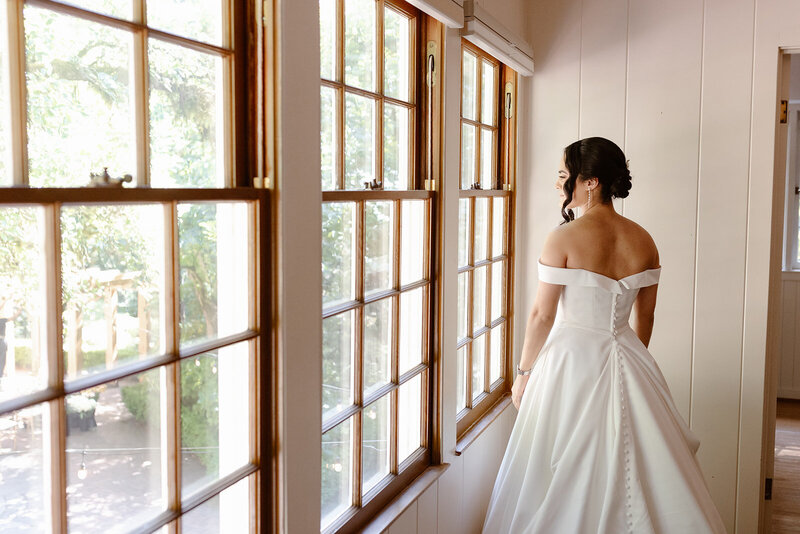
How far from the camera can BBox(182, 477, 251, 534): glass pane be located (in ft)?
4.52

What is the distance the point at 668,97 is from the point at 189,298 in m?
2.69

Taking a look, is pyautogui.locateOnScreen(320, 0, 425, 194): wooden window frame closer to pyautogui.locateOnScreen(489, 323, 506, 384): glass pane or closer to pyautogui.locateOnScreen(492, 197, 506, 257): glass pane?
pyautogui.locateOnScreen(492, 197, 506, 257): glass pane

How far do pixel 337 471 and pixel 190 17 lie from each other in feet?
3.92

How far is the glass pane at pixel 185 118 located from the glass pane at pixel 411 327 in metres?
1.03

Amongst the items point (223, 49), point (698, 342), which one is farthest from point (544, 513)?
point (223, 49)

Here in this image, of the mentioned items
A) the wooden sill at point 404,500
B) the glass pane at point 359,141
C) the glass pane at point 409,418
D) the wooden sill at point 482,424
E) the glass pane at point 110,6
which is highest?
the glass pane at point 110,6

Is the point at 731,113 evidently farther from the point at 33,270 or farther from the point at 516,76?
the point at 33,270

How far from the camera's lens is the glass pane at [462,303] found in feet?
9.57

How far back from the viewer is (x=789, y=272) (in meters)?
5.88

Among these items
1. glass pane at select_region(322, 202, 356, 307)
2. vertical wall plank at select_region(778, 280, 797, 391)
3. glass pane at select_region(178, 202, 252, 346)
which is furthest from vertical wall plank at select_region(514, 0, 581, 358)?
vertical wall plank at select_region(778, 280, 797, 391)

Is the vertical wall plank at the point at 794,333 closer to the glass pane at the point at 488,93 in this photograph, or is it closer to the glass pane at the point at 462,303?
the glass pane at the point at 488,93

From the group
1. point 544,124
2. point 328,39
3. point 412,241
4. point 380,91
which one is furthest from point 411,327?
point 544,124

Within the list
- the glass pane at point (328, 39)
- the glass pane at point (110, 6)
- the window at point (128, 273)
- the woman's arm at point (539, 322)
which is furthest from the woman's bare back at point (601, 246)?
the glass pane at point (110, 6)

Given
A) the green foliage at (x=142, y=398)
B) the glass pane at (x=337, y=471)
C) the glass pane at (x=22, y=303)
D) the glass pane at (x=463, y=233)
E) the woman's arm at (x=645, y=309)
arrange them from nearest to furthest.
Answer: the glass pane at (x=22, y=303) → the green foliage at (x=142, y=398) → the glass pane at (x=337, y=471) → the woman's arm at (x=645, y=309) → the glass pane at (x=463, y=233)
